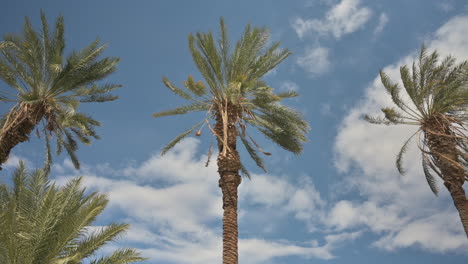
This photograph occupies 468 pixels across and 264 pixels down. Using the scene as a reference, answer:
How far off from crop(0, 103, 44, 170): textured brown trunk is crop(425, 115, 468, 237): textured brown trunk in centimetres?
1846

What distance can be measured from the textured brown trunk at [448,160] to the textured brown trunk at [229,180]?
32.4 ft

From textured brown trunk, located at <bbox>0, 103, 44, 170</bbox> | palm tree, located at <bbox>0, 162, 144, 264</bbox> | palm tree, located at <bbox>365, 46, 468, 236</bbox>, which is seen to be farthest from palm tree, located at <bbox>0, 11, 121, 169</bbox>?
palm tree, located at <bbox>365, 46, 468, 236</bbox>

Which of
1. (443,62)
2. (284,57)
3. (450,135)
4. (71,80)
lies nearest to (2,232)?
(71,80)

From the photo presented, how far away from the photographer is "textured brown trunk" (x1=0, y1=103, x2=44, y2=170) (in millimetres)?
14492

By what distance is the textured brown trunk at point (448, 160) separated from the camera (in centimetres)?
1590

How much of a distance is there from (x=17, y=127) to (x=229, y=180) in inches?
370

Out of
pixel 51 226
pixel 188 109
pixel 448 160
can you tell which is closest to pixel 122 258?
pixel 51 226

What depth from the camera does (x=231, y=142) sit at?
13750 millimetres

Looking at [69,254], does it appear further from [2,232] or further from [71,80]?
[71,80]

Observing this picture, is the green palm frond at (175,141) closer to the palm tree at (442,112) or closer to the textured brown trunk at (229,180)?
the textured brown trunk at (229,180)

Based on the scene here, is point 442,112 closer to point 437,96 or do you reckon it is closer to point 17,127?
point 437,96

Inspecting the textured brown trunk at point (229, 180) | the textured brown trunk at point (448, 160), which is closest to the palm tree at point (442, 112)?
the textured brown trunk at point (448, 160)

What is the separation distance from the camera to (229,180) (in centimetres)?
1289

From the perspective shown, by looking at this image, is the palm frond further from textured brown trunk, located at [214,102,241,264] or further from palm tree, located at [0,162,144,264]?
palm tree, located at [0,162,144,264]
